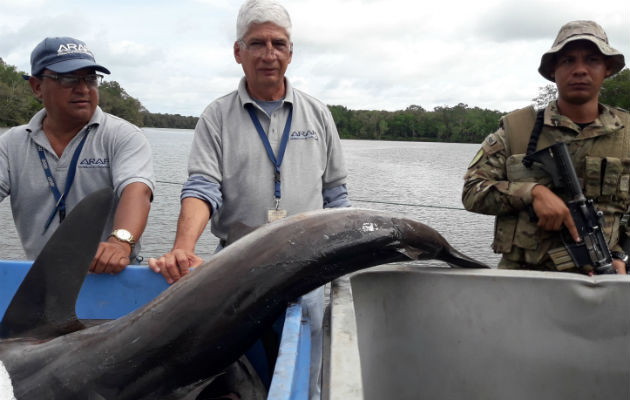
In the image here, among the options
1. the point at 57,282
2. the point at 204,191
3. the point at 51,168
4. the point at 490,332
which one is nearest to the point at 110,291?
the point at 57,282

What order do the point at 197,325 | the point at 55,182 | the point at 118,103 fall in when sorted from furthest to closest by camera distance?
1. the point at 118,103
2. the point at 55,182
3. the point at 197,325

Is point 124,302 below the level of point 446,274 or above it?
below

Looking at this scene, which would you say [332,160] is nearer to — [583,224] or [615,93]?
[583,224]

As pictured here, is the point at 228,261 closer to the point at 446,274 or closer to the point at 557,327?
the point at 446,274

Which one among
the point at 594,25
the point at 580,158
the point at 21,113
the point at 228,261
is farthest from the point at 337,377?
the point at 21,113

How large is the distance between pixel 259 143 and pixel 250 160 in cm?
11

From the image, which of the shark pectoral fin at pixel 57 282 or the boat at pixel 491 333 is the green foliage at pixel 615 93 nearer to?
the boat at pixel 491 333

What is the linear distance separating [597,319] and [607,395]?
348mm

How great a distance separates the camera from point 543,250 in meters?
3.11

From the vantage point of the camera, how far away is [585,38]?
291 cm

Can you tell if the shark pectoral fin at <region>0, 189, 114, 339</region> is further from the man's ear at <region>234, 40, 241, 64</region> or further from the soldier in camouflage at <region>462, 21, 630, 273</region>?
the soldier in camouflage at <region>462, 21, 630, 273</region>

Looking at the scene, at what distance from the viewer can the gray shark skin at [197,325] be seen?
1.71 meters

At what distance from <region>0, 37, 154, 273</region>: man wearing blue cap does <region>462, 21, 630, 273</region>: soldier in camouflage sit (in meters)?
2.17

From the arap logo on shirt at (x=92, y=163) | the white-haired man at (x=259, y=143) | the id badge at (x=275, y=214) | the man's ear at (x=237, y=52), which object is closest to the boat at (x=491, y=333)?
the white-haired man at (x=259, y=143)
